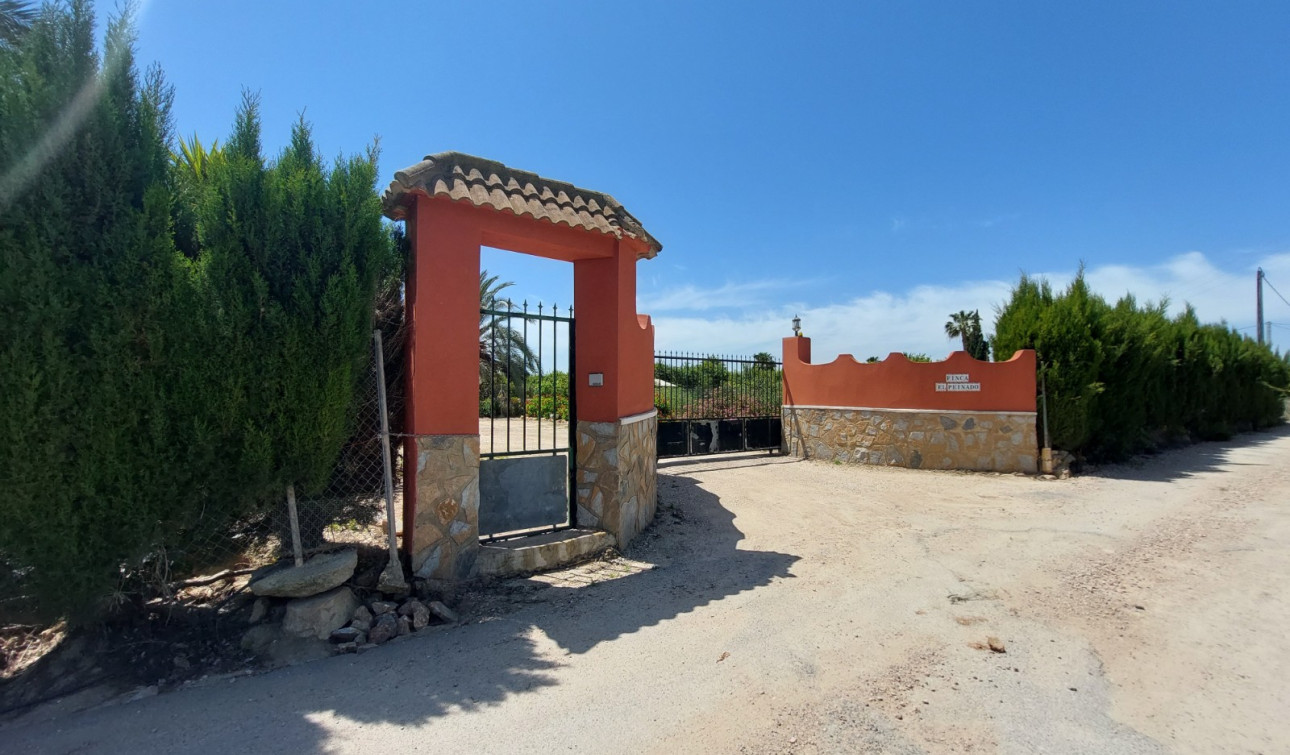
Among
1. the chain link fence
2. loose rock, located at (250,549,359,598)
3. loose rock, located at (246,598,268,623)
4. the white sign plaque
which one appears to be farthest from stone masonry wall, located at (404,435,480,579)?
the white sign plaque

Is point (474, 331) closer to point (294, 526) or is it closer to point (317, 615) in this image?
point (294, 526)

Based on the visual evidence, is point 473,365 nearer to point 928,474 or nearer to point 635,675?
point 635,675

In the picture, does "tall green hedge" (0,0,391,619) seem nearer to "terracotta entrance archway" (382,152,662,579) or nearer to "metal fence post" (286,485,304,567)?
"metal fence post" (286,485,304,567)

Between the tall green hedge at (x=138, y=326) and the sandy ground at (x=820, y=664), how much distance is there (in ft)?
3.35

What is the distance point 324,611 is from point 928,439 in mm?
11112

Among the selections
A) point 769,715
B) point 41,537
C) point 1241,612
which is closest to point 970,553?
point 1241,612

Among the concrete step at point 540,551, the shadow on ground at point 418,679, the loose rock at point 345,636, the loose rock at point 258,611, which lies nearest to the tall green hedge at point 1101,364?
the shadow on ground at point 418,679

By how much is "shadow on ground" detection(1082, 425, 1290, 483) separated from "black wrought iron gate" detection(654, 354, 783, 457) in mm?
6392

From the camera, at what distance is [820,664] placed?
364cm

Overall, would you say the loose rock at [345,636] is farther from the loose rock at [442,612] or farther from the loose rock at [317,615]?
→ the loose rock at [442,612]

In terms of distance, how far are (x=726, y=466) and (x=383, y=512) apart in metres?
8.10

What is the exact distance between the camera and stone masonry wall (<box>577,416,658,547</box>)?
237 inches

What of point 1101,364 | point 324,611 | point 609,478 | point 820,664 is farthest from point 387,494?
point 1101,364

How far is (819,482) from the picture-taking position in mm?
10531
